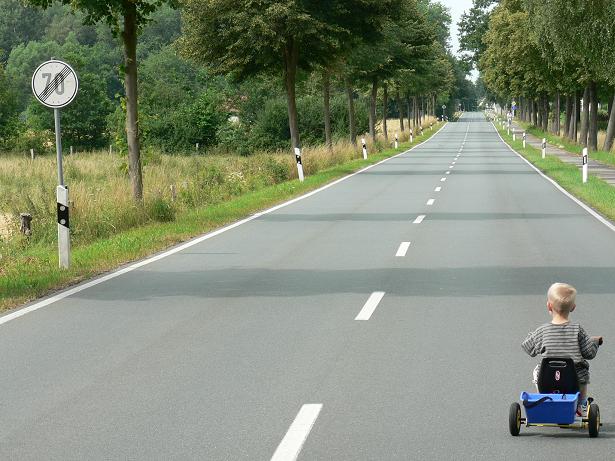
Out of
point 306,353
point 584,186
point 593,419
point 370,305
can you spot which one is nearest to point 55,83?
point 370,305

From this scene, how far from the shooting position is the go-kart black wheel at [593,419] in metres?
5.98

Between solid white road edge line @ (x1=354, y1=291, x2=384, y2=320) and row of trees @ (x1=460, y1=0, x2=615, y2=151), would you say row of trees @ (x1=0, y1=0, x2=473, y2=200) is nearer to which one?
row of trees @ (x1=460, y1=0, x2=615, y2=151)

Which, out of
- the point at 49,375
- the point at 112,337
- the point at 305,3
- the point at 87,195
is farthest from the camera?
the point at 305,3

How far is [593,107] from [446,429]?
5076cm

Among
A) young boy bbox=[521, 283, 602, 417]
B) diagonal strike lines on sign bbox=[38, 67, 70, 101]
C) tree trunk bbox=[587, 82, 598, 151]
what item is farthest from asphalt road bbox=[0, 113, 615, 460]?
tree trunk bbox=[587, 82, 598, 151]

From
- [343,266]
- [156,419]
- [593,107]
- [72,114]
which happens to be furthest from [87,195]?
[72,114]

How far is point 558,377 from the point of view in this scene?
618 cm

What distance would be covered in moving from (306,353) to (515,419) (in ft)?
8.76

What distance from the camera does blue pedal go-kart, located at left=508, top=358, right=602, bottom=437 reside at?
6.05m

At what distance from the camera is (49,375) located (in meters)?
7.71

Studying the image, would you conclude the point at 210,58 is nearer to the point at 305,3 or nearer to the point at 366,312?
the point at 305,3

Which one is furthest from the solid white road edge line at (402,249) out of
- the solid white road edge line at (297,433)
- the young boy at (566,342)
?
the young boy at (566,342)

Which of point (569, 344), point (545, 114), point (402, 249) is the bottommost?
point (545, 114)

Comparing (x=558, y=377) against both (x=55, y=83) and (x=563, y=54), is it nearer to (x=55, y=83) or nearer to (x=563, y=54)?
(x=55, y=83)
